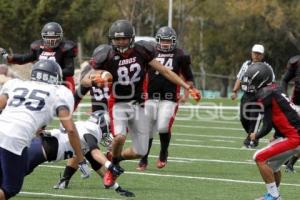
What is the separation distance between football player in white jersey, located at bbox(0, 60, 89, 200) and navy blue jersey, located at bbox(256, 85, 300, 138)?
224 centimetres

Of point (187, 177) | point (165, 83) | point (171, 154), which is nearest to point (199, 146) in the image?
point (171, 154)

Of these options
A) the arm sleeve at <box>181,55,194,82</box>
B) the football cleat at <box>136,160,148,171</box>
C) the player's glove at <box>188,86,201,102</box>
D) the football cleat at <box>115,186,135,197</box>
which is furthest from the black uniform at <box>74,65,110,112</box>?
the football cleat at <box>115,186,135,197</box>

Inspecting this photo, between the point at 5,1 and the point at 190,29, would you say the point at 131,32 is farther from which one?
the point at 190,29

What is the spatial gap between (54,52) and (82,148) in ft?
9.56

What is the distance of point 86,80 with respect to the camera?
9453 mm

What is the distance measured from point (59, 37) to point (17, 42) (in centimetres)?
2679

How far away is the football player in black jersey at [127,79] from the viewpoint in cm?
969

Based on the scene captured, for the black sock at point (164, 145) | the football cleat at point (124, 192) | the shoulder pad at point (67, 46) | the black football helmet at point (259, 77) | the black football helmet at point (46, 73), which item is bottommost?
the black sock at point (164, 145)

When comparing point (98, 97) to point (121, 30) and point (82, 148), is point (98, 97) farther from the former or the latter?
point (82, 148)

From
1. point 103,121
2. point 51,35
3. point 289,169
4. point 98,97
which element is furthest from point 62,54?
point 289,169

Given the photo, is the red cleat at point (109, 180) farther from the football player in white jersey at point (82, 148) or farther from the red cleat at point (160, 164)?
the red cleat at point (160, 164)

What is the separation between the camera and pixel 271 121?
8977 mm

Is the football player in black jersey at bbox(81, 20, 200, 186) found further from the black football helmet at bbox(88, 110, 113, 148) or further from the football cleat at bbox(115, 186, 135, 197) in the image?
the football cleat at bbox(115, 186, 135, 197)

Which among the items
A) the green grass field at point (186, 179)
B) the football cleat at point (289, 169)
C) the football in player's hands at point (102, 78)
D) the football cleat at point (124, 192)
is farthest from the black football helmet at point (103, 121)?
→ the football cleat at point (289, 169)
